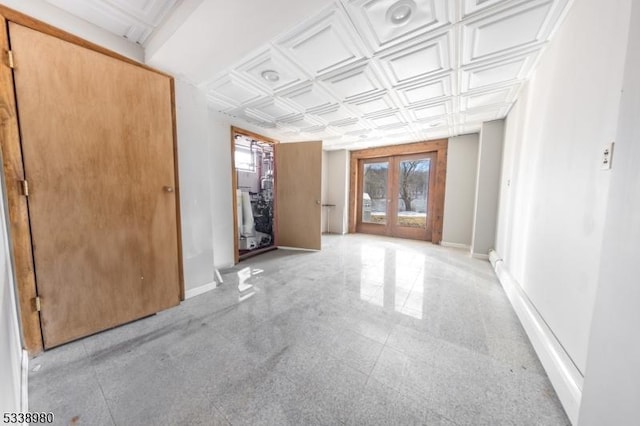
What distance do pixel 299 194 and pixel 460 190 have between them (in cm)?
339

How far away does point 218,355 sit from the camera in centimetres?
145

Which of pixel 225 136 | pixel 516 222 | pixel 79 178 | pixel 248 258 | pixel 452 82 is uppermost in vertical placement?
pixel 452 82

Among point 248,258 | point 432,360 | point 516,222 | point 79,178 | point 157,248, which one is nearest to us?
point 432,360

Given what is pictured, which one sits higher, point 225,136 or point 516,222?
point 225,136

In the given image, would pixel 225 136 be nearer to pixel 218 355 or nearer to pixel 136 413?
pixel 218 355

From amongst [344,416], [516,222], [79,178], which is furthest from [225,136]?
[516,222]

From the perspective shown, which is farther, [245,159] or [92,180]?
[245,159]

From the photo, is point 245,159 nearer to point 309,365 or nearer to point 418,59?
point 418,59

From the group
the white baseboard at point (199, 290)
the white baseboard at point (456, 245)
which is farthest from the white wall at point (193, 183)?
the white baseboard at point (456, 245)

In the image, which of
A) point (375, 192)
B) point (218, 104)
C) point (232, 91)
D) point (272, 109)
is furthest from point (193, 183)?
point (375, 192)

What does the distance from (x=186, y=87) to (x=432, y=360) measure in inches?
127

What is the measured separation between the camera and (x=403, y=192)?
5129 millimetres

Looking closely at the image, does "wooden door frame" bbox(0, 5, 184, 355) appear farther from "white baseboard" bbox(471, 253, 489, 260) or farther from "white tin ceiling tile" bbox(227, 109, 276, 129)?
"white baseboard" bbox(471, 253, 489, 260)

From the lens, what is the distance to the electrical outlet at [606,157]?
99 centimetres
